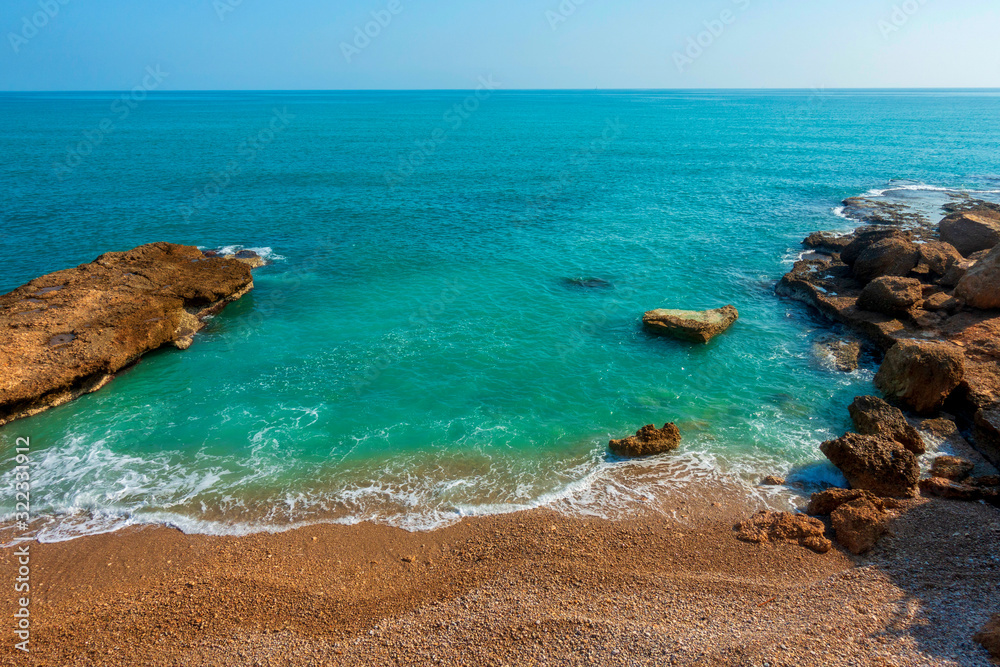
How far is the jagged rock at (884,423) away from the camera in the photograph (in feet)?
60.4

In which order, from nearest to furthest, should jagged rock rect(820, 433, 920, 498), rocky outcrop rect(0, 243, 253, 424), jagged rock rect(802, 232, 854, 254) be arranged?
jagged rock rect(820, 433, 920, 498)
rocky outcrop rect(0, 243, 253, 424)
jagged rock rect(802, 232, 854, 254)

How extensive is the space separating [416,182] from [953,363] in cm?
5328

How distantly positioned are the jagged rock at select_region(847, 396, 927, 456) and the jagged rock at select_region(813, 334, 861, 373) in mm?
4610

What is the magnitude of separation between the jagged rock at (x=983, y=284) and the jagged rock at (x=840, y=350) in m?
5.32

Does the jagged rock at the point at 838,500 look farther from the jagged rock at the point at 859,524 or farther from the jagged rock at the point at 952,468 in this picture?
the jagged rock at the point at 952,468

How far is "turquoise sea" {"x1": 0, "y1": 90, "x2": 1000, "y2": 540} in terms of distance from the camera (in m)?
18.1

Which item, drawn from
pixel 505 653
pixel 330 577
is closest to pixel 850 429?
pixel 505 653

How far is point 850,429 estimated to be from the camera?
2064cm

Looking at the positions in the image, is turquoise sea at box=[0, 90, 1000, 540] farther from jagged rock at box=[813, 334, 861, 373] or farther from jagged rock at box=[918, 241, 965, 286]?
jagged rock at box=[918, 241, 965, 286]

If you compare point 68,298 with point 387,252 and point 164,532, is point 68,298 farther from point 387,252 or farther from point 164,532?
point 387,252

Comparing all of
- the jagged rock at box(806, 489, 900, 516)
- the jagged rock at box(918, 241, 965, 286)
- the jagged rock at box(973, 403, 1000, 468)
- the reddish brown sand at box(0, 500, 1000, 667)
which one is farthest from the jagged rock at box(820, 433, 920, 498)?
the jagged rock at box(918, 241, 965, 286)

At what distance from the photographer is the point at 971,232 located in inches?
1325
